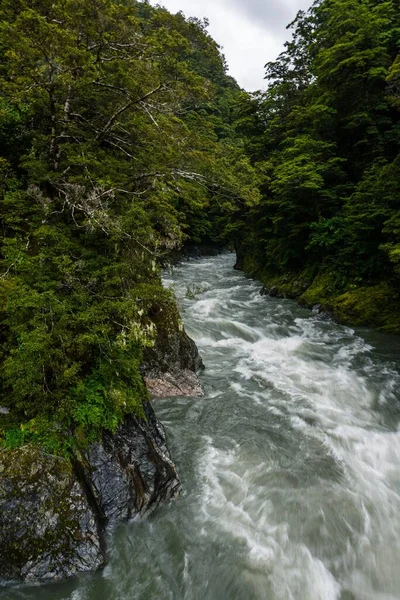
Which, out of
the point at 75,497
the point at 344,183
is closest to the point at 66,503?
the point at 75,497

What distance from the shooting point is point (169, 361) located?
25.8 ft

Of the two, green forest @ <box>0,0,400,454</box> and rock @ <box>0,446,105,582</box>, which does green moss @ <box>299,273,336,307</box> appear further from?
rock @ <box>0,446,105,582</box>

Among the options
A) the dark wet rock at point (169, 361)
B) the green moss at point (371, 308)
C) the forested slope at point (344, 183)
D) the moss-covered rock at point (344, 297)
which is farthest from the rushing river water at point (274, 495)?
the forested slope at point (344, 183)

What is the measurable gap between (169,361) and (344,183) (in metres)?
13.6

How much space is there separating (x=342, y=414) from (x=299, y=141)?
44.6ft

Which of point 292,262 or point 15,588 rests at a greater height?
point 292,262

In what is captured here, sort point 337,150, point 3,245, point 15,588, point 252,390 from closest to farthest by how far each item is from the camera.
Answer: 1. point 15,588
2. point 3,245
3. point 252,390
4. point 337,150

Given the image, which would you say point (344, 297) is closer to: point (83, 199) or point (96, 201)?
point (96, 201)

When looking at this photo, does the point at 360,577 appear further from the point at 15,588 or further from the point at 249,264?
the point at 249,264

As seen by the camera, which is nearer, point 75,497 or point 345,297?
point 75,497

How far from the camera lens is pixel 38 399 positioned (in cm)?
430

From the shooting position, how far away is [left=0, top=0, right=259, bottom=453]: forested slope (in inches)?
175

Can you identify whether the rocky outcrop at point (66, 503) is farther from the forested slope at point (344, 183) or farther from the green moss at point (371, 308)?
the green moss at point (371, 308)

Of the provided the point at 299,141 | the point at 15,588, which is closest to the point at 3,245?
the point at 15,588
